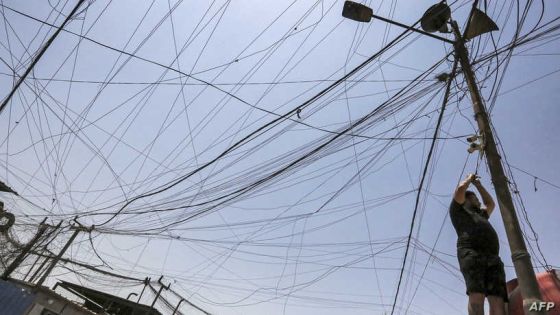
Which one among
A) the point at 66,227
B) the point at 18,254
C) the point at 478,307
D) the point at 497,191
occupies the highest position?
the point at 66,227

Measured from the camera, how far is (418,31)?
463 cm

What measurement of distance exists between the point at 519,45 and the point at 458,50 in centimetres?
67

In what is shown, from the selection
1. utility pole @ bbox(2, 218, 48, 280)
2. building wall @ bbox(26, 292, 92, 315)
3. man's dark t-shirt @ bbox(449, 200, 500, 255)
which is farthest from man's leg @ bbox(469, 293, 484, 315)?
building wall @ bbox(26, 292, 92, 315)

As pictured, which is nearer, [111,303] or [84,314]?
[84,314]

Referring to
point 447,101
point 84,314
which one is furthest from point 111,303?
point 447,101

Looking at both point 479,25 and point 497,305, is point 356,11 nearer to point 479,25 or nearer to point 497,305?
point 479,25

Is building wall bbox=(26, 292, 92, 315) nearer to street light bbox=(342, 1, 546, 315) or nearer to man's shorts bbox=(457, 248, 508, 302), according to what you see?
street light bbox=(342, 1, 546, 315)

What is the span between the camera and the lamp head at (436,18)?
461 cm

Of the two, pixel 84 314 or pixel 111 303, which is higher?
pixel 111 303

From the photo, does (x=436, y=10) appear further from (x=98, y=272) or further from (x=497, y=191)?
(x=98, y=272)

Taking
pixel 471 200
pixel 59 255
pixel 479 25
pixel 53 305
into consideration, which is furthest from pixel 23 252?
pixel 479 25

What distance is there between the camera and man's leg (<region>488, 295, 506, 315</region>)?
303 centimetres

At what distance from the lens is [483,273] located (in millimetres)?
3129

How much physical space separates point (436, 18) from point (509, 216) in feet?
9.81
